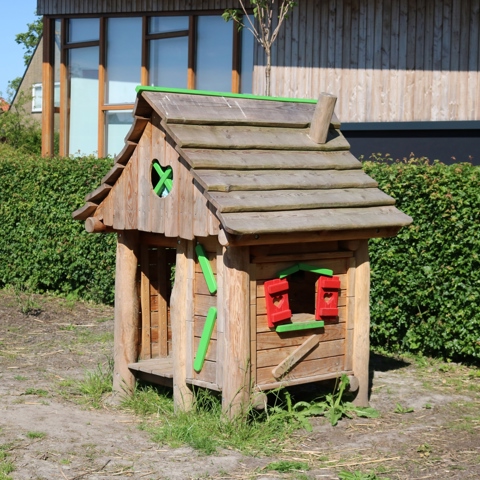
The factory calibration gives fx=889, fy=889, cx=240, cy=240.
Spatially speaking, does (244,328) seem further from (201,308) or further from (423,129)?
(423,129)

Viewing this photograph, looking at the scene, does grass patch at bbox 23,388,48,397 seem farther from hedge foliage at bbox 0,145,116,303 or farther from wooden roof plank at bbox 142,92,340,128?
hedge foliage at bbox 0,145,116,303

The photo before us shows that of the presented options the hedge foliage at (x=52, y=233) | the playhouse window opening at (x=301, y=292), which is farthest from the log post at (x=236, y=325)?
the hedge foliage at (x=52, y=233)

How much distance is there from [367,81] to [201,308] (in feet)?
25.0

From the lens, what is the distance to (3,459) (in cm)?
555

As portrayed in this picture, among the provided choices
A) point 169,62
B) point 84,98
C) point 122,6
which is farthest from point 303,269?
point 84,98

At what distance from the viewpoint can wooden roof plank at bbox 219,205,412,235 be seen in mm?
5848

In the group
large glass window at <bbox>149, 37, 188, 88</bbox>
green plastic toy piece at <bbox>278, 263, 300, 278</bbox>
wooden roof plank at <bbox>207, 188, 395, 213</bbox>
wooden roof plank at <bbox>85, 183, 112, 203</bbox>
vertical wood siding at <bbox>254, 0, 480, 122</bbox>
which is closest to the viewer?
wooden roof plank at <bbox>207, 188, 395, 213</bbox>

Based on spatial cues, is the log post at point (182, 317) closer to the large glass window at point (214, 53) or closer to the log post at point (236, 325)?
the log post at point (236, 325)

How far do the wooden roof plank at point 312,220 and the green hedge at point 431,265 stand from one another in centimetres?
188

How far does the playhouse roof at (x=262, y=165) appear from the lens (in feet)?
20.0

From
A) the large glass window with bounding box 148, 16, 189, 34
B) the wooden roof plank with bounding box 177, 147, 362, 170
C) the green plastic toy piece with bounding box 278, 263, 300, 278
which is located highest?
the large glass window with bounding box 148, 16, 189, 34

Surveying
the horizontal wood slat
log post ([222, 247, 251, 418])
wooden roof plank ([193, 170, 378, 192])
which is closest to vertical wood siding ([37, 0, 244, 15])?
wooden roof plank ([193, 170, 378, 192])

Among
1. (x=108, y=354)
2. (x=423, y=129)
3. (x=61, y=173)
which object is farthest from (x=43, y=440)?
(x=423, y=129)

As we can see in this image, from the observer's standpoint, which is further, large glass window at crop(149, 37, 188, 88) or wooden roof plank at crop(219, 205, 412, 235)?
large glass window at crop(149, 37, 188, 88)
